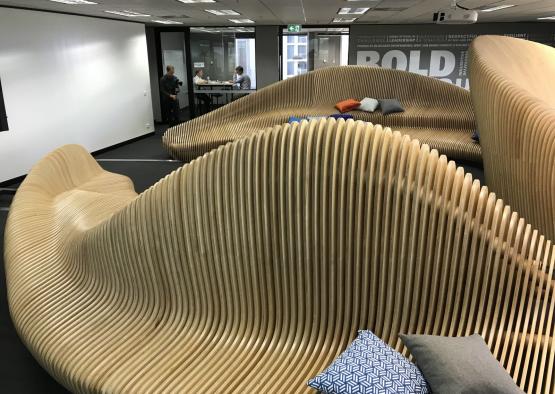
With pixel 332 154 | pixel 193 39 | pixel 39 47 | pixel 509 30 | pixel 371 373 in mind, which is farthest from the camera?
pixel 193 39

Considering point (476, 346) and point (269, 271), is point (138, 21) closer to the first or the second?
point (269, 271)

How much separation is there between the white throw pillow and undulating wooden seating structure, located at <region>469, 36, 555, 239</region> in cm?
338

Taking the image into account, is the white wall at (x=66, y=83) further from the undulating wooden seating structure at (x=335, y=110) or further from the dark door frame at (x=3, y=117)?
the undulating wooden seating structure at (x=335, y=110)

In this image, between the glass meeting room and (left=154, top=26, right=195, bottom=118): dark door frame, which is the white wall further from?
the glass meeting room

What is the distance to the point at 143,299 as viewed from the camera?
277cm

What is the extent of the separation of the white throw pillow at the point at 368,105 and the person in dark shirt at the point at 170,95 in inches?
215

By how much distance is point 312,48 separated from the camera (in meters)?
13.3

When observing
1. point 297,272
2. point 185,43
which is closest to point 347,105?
point 185,43

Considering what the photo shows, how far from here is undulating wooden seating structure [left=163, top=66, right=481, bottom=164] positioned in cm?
816

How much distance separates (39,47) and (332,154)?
24.5 ft

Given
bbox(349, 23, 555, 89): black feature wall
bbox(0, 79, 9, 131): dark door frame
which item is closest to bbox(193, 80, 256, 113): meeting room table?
bbox(349, 23, 555, 89): black feature wall

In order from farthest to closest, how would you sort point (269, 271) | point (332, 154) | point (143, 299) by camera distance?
point (143, 299), point (269, 271), point (332, 154)

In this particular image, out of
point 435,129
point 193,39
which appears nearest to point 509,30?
point 435,129

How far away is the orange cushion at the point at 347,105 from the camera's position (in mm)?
8594
